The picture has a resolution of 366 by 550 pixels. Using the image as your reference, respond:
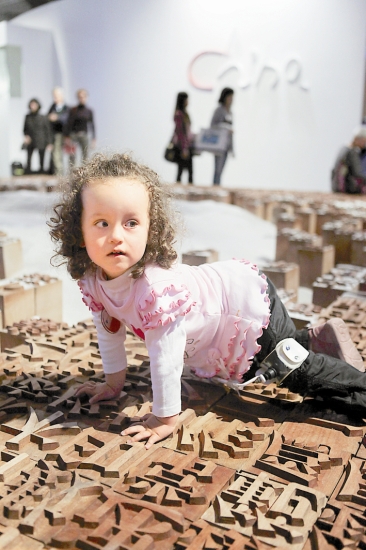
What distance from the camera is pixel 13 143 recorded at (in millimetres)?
8430

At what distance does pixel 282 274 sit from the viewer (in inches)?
132

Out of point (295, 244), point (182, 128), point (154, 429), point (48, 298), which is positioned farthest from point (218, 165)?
point (154, 429)

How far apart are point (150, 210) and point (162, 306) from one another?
0.88 ft

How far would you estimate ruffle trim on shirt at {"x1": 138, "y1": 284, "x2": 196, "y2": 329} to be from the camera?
5.15 ft

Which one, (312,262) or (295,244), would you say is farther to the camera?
(295,244)

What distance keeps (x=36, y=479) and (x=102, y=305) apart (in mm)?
556

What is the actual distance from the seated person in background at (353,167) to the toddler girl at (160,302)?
18.6ft

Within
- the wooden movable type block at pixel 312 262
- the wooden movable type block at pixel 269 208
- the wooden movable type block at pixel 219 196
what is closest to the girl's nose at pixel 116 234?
the wooden movable type block at pixel 312 262

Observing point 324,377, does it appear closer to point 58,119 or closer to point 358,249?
point 358,249

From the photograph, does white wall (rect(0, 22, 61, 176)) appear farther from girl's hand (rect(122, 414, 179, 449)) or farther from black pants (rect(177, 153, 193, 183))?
girl's hand (rect(122, 414, 179, 449))

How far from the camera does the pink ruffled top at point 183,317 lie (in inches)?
63.2

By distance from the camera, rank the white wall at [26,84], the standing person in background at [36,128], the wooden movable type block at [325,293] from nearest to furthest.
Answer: the wooden movable type block at [325,293], the standing person in background at [36,128], the white wall at [26,84]

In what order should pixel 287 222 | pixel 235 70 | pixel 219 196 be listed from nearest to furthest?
pixel 287 222, pixel 219 196, pixel 235 70

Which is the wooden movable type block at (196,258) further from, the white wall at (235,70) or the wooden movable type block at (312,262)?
the white wall at (235,70)
